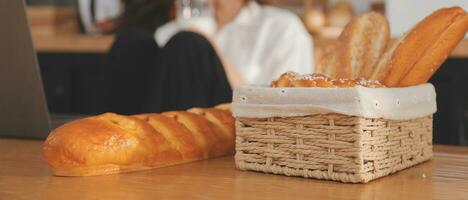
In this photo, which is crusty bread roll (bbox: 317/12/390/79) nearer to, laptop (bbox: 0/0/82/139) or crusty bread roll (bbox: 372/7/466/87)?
crusty bread roll (bbox: 372/7/466/87)

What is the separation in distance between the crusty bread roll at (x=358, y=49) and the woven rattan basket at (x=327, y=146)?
107 millimetres

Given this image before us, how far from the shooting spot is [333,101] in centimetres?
81

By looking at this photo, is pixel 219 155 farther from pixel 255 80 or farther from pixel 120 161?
pixel 255 80

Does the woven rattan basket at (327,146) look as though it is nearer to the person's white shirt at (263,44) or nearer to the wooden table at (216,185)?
the wooden table at (216,185)

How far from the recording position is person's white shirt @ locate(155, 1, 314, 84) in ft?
8.46

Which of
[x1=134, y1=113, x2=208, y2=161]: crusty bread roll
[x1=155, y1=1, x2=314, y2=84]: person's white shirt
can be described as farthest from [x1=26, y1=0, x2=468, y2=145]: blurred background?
[x1=134, y1=113, x2=208, y2=161]: crusty bread roll

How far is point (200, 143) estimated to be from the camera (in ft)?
3.22

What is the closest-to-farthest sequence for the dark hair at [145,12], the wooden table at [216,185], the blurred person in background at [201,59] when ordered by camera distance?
the wooden table at [216,185], the blurred person in background at [201,59], the dark hair at [145,12]

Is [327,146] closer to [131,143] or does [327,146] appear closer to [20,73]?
[131,143]

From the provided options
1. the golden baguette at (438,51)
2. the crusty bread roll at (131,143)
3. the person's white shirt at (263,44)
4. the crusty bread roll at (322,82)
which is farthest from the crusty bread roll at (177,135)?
the person's white shirt at (263,44)

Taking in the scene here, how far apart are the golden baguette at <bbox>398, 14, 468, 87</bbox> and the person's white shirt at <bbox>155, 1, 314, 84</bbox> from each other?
5.22 ft

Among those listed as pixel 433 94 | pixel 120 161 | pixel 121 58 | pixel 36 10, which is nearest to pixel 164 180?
pixel 120 161

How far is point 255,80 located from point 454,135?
62 centimetres

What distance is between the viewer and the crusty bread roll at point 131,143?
861 millimetres
